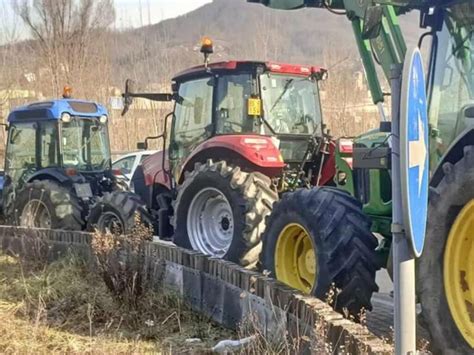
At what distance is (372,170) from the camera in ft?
19.5

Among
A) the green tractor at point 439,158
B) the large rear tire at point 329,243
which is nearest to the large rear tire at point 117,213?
the green tractor at point 439,158

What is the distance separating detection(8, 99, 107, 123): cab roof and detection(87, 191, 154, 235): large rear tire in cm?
188

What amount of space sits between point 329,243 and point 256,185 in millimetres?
1894

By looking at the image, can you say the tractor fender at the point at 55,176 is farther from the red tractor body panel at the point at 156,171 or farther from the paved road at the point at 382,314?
the paved road at the point at 382,314

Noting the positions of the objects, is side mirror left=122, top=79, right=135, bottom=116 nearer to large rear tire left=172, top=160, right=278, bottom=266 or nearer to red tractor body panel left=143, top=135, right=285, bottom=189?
red tractor body panel left=143, top=135, right=285, bottom=189

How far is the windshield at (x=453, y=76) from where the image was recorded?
509 centimetres

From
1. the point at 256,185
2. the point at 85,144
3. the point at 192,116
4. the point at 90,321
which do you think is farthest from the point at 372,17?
the point at 85,144

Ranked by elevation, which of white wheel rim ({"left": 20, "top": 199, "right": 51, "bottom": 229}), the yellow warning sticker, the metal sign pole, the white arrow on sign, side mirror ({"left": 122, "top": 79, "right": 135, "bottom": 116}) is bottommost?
white wheel rim ({"left": 20, "top": 199, "right": 51, "bottom": 229})

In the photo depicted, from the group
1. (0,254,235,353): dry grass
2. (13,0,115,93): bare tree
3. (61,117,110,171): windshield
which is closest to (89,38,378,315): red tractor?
(0,254,235,353): dry grass

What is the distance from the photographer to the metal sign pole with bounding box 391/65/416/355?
2.42m

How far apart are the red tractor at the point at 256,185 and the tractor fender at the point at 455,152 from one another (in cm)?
108

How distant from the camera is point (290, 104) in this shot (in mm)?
8633

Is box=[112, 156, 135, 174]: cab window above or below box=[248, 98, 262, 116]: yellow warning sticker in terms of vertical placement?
below

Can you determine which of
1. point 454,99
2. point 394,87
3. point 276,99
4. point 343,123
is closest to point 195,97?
point 276,99
